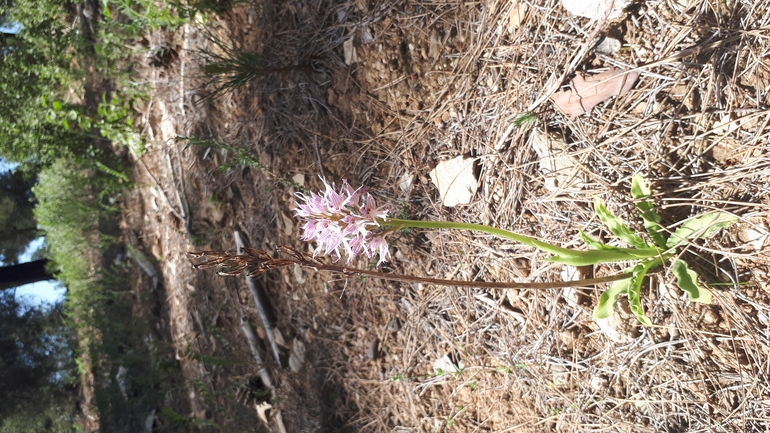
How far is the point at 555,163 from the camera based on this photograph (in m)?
2.26

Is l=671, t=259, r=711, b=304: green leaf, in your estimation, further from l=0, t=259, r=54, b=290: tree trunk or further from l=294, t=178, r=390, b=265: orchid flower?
l=0, t=259, r=54, b=290: tree trunk

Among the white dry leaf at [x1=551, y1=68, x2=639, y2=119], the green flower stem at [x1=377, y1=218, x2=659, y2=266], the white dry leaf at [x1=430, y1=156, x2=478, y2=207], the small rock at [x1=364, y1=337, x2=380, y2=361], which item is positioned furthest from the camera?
the small rock at [x1=364, y1=337, x2=380, y2=361]

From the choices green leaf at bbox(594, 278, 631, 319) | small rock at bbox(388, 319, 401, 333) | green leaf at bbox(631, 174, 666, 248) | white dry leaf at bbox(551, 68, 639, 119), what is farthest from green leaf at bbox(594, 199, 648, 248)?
small rock at bbox(388, 319, 401, 333)

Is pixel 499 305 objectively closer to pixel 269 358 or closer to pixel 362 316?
pixel 362 316

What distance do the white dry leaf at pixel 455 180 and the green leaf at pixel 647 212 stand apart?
0.76m

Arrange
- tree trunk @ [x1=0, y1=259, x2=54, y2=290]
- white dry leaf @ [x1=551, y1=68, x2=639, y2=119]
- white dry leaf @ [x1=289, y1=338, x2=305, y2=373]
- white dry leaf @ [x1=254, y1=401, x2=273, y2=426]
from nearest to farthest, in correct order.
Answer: white dry leaf @ [x1=551, y1=68, x2=639, y2=119] < white dry leaf @ [x1=289, y1=338, x2=305, y2=373] < white dry leaf @ [x1=254, y1=401, x2=273, y2=426] < tree trunk @ [x1=0, y1=259, x2=54, y2=290]

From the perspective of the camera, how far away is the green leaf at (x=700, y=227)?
179 centimetres

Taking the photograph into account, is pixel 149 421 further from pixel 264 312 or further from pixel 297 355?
pixel 297 355

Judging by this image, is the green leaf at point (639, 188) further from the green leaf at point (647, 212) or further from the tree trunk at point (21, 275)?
the tree trunk at point (21, 275)

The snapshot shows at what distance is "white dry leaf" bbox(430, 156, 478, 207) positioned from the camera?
8.29 ft

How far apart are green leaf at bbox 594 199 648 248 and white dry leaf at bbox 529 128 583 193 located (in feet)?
0.74

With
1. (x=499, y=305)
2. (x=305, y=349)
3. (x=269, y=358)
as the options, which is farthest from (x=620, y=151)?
(x=269, y=358)

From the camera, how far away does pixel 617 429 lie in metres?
2.18

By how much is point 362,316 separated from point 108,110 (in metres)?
Result: 3.37
